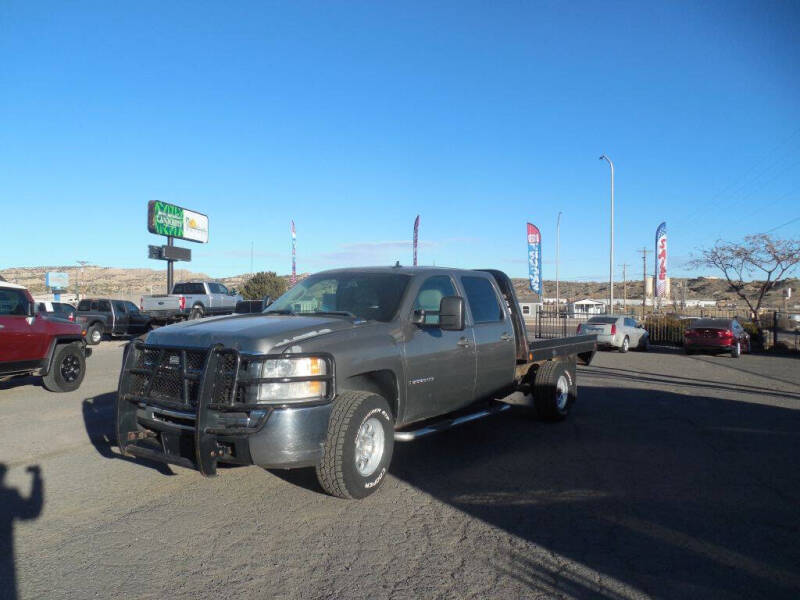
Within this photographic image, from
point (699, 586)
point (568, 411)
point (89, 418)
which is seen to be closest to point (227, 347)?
point (699, 586)

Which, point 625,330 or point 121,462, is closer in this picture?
→ point 121,462

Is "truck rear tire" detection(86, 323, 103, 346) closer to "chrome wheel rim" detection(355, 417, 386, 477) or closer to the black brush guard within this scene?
the black brush guard

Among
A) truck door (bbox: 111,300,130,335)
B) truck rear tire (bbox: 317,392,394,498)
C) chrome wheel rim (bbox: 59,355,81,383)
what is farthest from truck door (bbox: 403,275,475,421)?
truck door (bbox: 111,300,130,335)

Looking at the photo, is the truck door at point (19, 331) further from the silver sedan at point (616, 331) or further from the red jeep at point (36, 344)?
the silver sedan at point (616, 331)

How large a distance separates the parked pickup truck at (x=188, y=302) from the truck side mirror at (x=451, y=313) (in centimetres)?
1976

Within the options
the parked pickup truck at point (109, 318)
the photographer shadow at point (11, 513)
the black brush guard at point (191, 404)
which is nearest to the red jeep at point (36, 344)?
the photographer shadow at point (11, 513)

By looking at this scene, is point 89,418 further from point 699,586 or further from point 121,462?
point 699,586

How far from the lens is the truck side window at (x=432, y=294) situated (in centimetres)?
575

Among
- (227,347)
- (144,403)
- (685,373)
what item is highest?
(227,347)

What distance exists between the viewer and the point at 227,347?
14.3 feet

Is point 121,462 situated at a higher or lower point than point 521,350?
lower

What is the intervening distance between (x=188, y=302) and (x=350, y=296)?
876 inches

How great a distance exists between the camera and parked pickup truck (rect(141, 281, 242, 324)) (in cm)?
2541

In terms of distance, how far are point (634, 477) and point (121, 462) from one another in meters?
4.89
